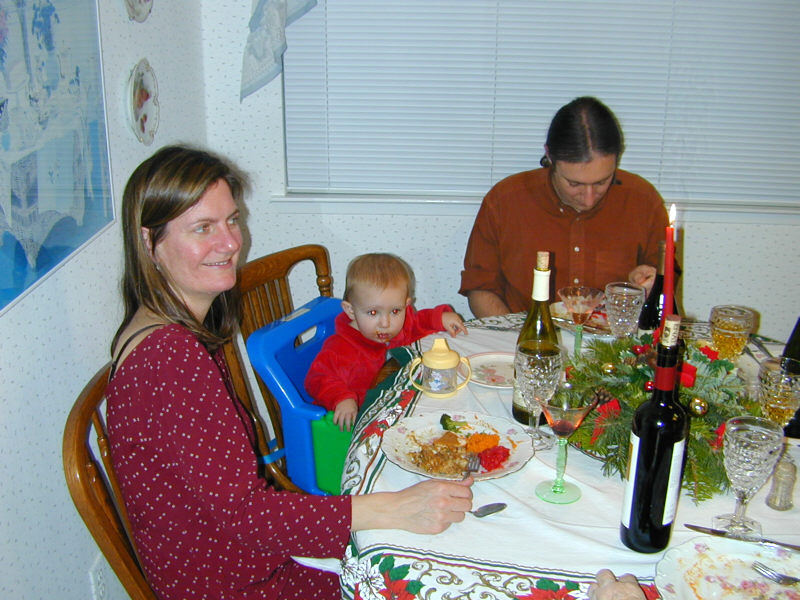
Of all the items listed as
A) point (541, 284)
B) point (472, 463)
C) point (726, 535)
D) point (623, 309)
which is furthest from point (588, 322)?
point (726, 535)

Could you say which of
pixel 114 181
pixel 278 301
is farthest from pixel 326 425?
pixel 114 181

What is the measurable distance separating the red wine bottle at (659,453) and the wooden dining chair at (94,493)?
32.6 inches

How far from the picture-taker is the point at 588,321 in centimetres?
193

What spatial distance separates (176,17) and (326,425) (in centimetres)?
148

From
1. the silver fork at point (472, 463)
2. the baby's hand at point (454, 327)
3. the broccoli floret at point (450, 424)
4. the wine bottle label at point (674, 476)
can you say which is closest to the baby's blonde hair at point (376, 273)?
the baby's hand at point (454, 327)

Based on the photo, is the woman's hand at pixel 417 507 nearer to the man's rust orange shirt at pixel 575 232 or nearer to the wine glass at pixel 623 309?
the wine glass at pixel 623 309

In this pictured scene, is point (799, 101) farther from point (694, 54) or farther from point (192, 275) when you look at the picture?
point (192, 275)

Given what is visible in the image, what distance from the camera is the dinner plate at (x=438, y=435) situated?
125 cm

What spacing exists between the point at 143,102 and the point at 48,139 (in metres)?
0.69

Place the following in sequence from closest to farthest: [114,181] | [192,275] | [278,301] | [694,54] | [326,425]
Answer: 1. [192,275]
2. [114,181]
3. [326,425]
4. [278,301]
5. [694,54]

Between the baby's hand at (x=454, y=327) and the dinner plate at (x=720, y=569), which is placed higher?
the baby's hand at (x=454, y=327)

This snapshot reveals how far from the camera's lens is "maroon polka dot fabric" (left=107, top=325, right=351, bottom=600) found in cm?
117

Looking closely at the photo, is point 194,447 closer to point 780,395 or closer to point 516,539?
point 516,539

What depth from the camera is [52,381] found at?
56.3 inches
